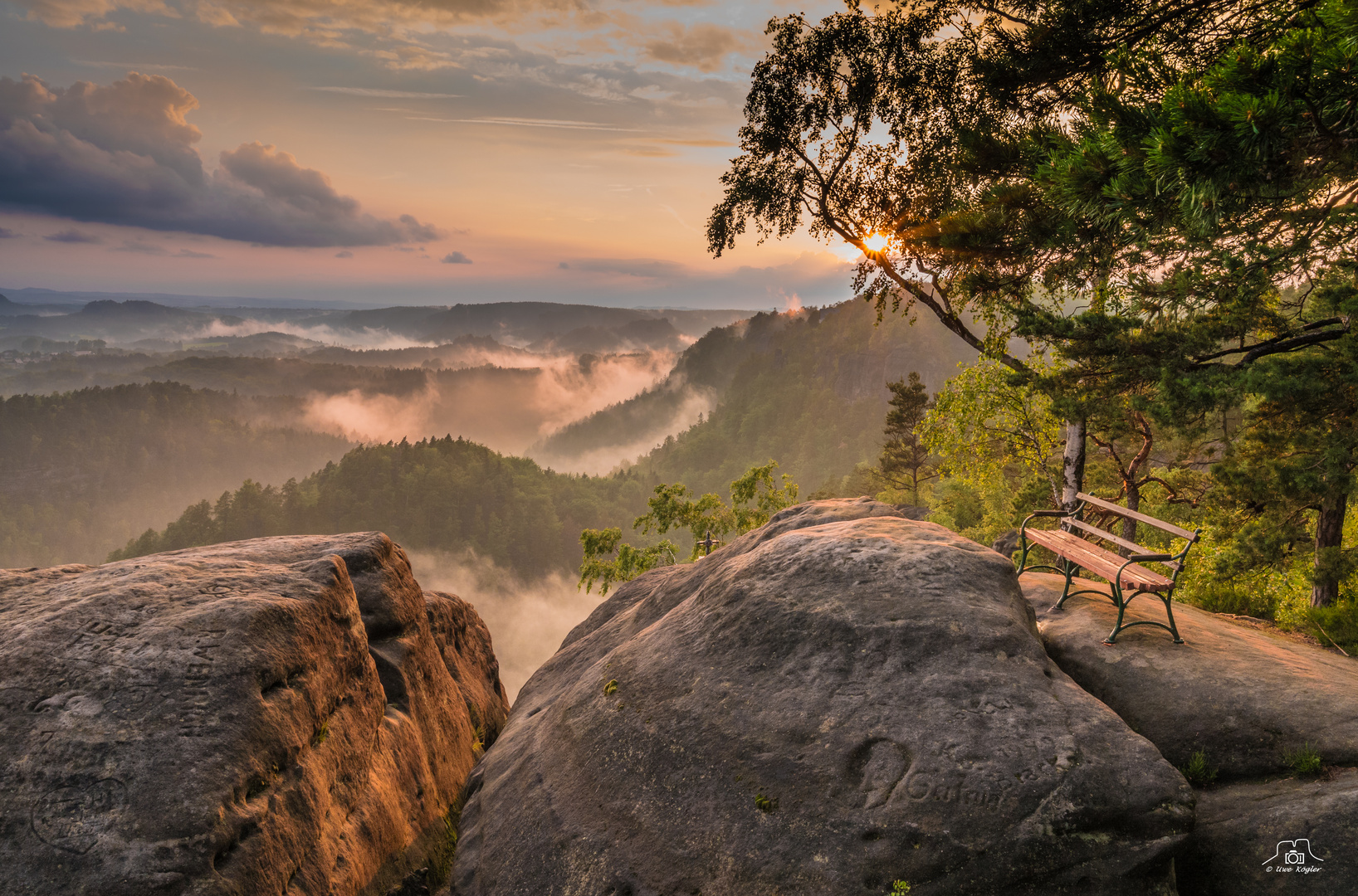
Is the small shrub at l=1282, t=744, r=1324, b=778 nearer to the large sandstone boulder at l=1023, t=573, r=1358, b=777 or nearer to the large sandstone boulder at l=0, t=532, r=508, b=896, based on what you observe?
the large sandstone boulder at l=1023, t=573, r=1358, b=777

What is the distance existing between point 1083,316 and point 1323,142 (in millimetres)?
5110

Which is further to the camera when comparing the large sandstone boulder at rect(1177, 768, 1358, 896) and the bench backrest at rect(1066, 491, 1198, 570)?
the bench backrest at rect(1066, 491, 1198, 570)

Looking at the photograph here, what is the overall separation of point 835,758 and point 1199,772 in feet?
12.4

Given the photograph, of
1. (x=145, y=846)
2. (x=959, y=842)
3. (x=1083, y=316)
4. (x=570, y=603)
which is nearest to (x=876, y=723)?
(x=959, y=842)

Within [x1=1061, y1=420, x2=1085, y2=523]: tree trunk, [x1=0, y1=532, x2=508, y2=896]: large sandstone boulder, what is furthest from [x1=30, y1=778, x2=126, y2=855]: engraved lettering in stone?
[x1=1061, y1=420, x2=1085, y2=523]: tree trunk

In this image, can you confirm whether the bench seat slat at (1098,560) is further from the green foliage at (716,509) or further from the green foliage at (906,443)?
the green foliage at (906,443)

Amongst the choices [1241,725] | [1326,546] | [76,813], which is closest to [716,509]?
[1326,546]

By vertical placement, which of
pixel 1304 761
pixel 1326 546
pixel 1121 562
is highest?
pixel 1121 562

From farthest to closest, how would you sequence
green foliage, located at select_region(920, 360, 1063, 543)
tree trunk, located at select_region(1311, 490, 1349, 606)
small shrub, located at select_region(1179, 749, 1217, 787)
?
green foliage, located at select_region(920, 360, 1063, 543) → tree trunk, located at select_region(1311, 490, 1349, 606) → small shrub, located at select_region(1179, 749, 1217, 787)

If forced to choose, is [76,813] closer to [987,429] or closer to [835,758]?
[835,758]

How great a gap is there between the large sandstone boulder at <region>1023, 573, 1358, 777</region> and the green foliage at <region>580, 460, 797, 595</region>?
74.8 ft

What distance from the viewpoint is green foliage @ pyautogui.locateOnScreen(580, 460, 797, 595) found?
31312 millimetres

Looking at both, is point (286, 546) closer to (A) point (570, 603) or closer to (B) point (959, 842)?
(B) point (959, 842)

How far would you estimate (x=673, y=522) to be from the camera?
34.5 metres
